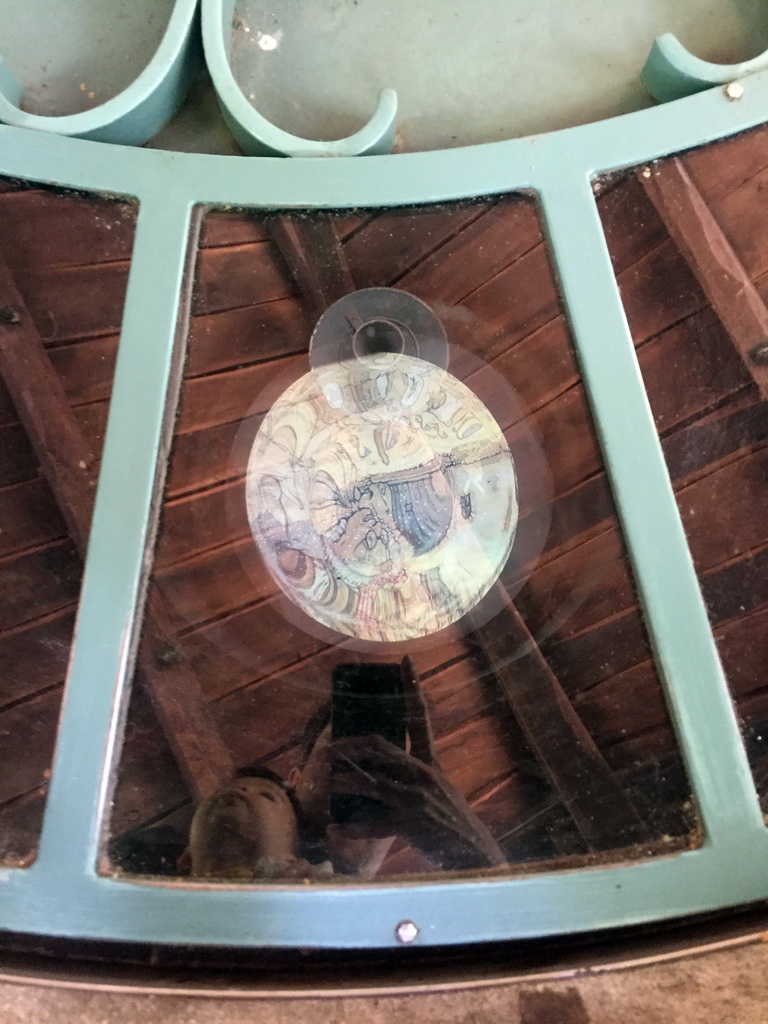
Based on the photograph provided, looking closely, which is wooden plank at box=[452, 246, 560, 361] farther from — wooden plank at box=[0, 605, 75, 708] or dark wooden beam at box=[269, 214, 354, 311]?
wooden plank at box=[0, 605, 75, 708]

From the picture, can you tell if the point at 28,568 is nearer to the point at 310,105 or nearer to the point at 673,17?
the point at 310,105

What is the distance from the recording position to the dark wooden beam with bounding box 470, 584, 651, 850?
21.1 inches

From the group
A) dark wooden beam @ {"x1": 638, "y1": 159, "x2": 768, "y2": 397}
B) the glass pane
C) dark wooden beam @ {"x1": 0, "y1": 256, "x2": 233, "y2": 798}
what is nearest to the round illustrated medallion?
the glass pane

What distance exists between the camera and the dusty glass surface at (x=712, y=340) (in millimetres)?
560

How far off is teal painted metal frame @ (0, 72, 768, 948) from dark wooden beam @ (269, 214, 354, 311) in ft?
0.06

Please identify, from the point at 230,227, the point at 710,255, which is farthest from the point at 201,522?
the point at 710,255

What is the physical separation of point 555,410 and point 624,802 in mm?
310

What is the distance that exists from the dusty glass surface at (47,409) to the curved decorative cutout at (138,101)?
54mm

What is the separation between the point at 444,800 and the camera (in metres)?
0.54

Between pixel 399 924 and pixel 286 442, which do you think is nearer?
pixel 399 924

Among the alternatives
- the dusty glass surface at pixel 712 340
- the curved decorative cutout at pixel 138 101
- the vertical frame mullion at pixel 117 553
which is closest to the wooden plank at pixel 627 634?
the dusty glass surface at pixel 712 340

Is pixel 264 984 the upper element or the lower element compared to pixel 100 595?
lower

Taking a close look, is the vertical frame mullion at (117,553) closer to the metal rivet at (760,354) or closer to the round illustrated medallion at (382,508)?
the round illustrated medallion at (382,508)

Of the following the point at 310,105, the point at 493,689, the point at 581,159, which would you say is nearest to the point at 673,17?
the point at 581,159
